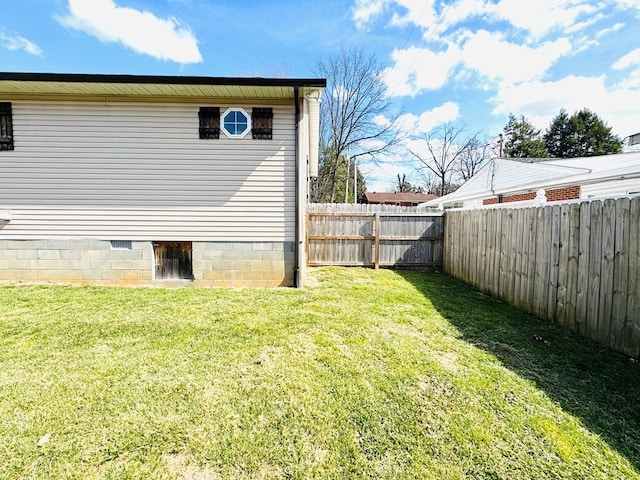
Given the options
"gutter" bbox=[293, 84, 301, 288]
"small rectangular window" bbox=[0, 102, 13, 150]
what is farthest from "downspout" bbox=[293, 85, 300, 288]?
"small rectangular window" bbox=[0, 102, 13, 150]

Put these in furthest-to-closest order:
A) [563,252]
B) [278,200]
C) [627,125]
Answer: [627,125] → [278,200] → [563,252]

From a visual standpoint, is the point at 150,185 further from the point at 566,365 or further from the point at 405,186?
the point at 405,186

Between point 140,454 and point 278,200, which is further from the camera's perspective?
point 278,200

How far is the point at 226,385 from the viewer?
8.28 feet

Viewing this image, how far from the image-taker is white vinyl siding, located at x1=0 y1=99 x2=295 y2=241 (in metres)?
5.53

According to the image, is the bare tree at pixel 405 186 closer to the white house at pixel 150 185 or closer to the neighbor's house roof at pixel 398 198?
the neighbor's house roof at pixel 398 198

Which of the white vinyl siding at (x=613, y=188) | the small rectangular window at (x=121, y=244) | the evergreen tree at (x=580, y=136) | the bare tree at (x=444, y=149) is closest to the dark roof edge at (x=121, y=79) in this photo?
the small rectangular window at (x=121, y=244)

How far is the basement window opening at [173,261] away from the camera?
587 cm

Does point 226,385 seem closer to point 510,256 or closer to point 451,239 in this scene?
point 510,256

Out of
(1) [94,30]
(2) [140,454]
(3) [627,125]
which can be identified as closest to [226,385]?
(2) [140,454]

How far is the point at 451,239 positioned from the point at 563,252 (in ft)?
12.2

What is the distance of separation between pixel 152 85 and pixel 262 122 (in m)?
1.84

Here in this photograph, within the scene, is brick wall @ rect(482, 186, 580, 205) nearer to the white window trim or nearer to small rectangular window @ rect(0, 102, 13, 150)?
the white window trim

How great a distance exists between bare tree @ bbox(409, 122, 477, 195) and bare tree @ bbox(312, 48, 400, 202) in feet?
28.2
